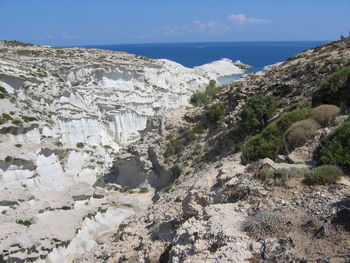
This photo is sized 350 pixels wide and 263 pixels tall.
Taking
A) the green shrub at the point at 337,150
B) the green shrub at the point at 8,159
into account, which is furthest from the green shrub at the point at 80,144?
the green shrub at the point at 337,150

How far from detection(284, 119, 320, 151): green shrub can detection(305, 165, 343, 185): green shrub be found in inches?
128

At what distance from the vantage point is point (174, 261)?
7660mm

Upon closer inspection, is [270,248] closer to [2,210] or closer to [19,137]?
[2,210]

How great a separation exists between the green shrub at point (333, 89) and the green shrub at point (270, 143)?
3.87ft

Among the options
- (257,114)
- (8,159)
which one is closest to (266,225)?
(257,114)

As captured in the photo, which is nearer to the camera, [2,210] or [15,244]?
[15,244]

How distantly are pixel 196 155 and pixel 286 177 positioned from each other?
12709 mm

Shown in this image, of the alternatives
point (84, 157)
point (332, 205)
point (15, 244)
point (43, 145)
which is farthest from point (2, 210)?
point (332, 205)

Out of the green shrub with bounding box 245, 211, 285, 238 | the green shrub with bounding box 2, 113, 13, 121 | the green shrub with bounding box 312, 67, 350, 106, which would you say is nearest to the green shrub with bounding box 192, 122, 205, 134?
the green shrub with bounding box 312, 67, 350, 106

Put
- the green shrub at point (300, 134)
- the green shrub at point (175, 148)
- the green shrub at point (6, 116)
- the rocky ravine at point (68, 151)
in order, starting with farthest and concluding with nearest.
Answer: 1. the green shrub at point (175, 148)
2. the green shrub at point (6, 116)
3. the rocky ravine at point (68, 151)
4. the green shrub at point (300, 134)

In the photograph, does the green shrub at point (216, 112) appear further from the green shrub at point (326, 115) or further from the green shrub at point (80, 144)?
the green shrub at point (80, 144)

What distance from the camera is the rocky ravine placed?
16656mm

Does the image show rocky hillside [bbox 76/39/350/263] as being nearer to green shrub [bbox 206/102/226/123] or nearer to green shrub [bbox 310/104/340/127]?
green shrub [bbox 310/104/340/127]

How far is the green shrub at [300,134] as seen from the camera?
39.2ft
